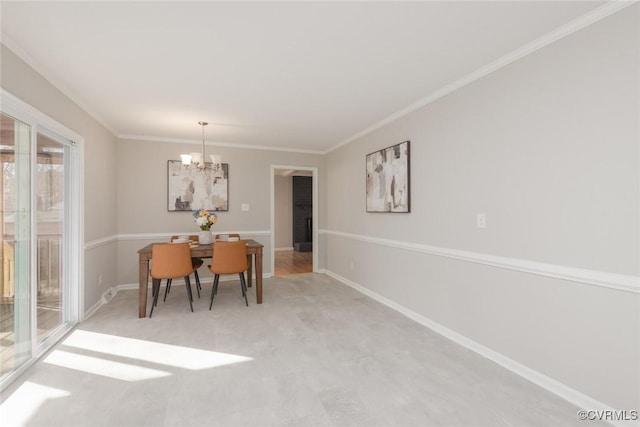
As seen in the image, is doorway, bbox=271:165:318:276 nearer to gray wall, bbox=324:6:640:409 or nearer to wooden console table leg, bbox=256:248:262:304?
wooden console table leg, bbox=256:248:262:304

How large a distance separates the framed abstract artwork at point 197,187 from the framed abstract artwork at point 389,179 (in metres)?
2.52

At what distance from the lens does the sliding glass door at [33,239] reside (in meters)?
2.12

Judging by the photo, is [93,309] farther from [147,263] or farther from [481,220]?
[481,220]

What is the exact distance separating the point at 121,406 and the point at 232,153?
4.03 metres

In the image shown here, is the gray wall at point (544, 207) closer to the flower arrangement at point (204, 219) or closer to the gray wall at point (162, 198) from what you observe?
the flower arrangement at point (204, 219)

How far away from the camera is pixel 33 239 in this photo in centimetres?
236

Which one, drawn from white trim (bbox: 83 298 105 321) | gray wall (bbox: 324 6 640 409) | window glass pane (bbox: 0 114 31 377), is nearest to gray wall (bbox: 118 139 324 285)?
white trim (bbox: 83 298 105 321)

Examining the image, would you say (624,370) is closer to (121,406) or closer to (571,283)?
(571,283)

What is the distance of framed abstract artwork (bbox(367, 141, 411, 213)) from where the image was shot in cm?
343

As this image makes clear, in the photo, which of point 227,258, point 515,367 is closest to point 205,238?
point 227,258

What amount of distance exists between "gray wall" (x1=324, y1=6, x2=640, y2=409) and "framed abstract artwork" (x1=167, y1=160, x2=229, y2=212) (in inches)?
128

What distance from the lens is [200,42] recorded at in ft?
6.76

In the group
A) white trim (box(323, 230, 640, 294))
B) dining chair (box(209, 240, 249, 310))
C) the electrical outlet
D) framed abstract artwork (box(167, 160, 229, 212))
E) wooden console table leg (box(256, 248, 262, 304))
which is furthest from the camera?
framed abstract artwork (box(167, 160, 229, 212))

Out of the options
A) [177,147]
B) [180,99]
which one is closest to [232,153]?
[177,147]
